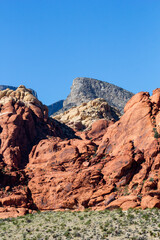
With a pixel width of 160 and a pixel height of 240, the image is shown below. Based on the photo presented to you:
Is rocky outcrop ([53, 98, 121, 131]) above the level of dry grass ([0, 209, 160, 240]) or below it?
above

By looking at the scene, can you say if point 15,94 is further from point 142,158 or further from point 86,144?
point 142,158

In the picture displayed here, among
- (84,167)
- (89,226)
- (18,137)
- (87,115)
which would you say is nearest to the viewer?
(89,226)

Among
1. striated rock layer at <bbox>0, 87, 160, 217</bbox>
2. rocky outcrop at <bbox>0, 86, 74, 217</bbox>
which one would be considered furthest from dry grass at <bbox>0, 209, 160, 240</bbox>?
rocky outcrop at <bbox>0, 86, 74, 217</bbox>

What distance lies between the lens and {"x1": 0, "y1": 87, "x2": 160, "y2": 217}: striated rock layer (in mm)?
56312

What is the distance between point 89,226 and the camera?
43344mm

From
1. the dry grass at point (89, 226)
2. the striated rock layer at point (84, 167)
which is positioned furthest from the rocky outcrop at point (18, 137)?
the dry grass at point (89, 226)

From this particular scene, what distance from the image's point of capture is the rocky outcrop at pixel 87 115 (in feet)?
342

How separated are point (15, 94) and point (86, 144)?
110ft

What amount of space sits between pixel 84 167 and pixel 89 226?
70.8 feet

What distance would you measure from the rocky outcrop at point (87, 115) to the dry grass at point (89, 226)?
53.8 meters

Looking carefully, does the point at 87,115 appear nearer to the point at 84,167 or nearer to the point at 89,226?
the point at 84,167

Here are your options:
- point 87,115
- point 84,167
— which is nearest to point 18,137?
point 84,167

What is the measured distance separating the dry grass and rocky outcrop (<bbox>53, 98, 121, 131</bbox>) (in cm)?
5382

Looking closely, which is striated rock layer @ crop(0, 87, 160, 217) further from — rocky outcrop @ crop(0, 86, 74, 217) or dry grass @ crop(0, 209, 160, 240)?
dry grass @ crop(0, 209, 160, 240)
